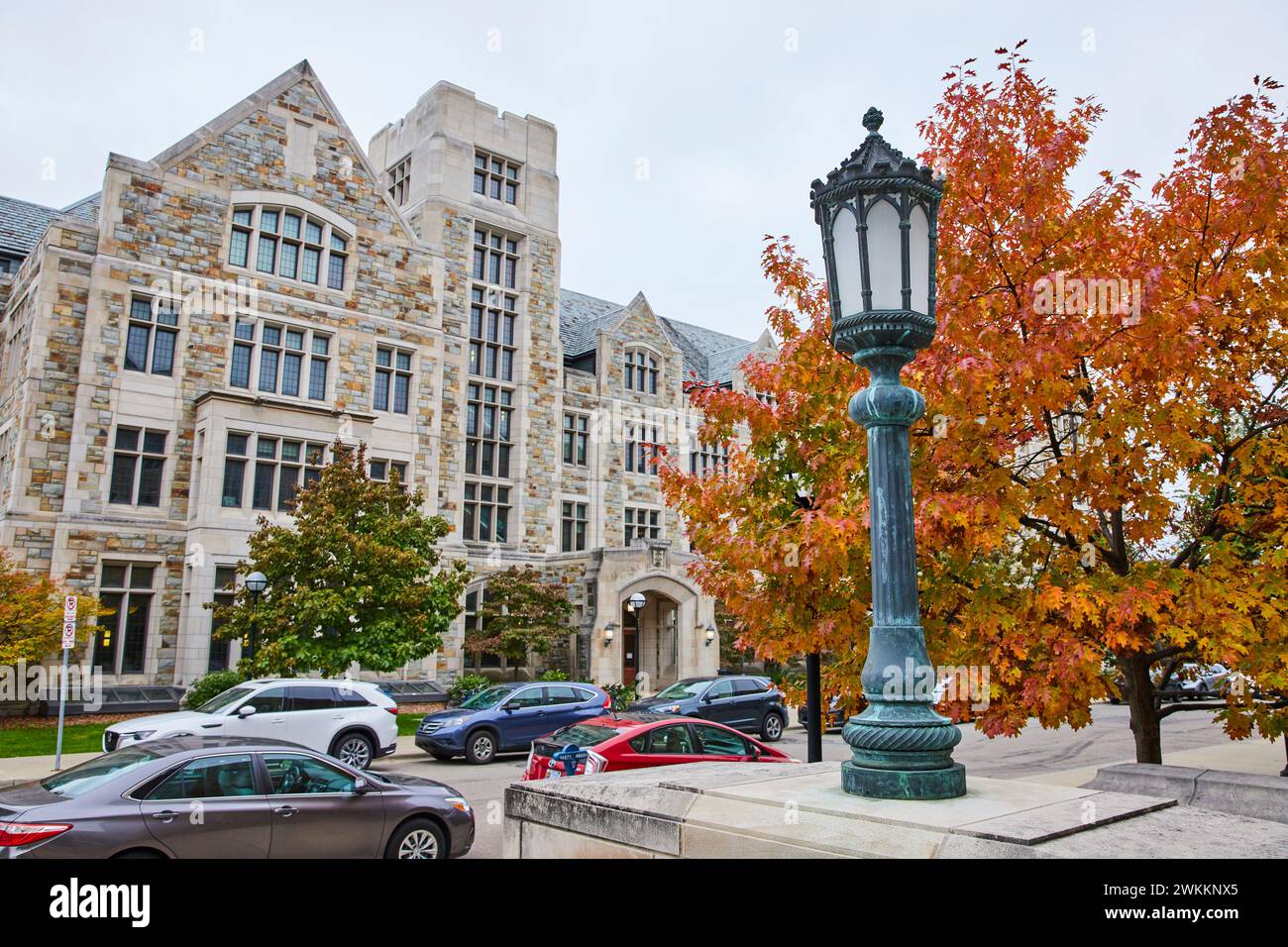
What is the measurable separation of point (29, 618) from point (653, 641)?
69.2 feet

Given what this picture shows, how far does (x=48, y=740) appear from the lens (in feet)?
58.4

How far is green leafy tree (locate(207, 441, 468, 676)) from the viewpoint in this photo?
753 inches

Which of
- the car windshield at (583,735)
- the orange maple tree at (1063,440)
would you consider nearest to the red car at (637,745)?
the car windshield at (583,735)

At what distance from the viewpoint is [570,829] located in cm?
475

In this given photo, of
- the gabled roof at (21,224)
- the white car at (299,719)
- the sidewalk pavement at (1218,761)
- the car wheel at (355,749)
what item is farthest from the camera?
the gabled roof at (21,224)

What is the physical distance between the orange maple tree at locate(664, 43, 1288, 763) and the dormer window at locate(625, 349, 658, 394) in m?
29.4

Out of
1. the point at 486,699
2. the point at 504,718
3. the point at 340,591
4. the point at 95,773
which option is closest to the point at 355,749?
the point at 504,718

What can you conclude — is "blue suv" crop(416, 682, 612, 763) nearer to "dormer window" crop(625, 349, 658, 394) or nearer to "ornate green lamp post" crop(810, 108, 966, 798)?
"ornate green lamp post" crop(810, 108, 966, 798)

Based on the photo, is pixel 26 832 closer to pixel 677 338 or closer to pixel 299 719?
pixel 299 719

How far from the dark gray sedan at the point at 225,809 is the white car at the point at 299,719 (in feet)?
22.6

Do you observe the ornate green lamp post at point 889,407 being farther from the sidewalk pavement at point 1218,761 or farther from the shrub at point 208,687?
the shrub at point 208,687

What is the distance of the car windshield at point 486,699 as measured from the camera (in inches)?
712
